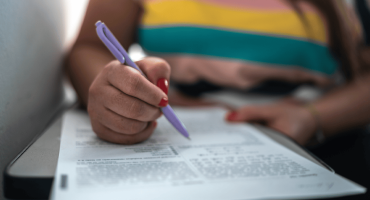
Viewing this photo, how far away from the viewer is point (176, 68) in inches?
25.6

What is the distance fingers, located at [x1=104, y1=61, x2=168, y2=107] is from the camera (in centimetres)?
30

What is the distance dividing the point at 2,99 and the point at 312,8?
67cm

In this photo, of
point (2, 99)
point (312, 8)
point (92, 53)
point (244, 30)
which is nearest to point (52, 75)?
point (92, 53)

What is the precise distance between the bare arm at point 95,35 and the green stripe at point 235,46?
0.04m

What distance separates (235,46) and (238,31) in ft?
0.12

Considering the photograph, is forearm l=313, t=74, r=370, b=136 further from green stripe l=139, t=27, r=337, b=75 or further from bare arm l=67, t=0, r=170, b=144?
bare arm l=67, t=0, r=170, b=144

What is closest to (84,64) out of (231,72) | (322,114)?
(231,72)

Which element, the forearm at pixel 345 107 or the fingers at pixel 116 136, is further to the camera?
the forearm at pixel 345 107

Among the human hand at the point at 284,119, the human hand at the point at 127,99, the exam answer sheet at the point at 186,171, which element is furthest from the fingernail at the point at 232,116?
the human hand at the point at 127,99

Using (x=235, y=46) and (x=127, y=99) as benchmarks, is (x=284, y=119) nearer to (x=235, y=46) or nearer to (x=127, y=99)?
(x=235, y=46)

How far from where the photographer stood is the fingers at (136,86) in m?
0.30

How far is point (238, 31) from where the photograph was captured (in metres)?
0.63

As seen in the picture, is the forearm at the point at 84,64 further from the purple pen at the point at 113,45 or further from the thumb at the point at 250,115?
the thumb at the point at 250,115

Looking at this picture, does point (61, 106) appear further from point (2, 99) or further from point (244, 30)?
point (244, 30)
